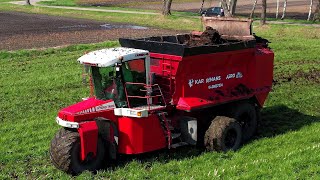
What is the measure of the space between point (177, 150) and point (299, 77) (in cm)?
849

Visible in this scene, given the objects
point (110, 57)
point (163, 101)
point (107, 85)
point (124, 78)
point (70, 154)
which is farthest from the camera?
point (163, 101)

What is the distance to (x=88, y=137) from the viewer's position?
827 cm

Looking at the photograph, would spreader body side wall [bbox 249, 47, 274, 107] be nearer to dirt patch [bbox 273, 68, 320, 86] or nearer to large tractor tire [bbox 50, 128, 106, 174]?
large tractor tire [bbox 50, 128, 106, 174]

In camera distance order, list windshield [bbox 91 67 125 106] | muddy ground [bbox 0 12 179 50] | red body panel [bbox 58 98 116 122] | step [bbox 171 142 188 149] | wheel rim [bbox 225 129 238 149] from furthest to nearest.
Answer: muddy ground [bbox 0 12 179 50]
wheel rim [bbox 225 129 238 149]
step [bbox 171 142 188 149]
windshield [bbox 91 67 125 106]
red body panel [bbox 58 98 116 122]

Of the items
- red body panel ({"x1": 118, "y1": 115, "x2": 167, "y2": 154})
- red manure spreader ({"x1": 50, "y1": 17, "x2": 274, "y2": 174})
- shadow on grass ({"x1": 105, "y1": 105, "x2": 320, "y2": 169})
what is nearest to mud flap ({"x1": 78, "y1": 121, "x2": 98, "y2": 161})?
red manure spreader ({"x1": 50, "y1": 17, "x2": 274, "y2": 174})

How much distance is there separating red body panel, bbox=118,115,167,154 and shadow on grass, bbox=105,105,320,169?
35 cm

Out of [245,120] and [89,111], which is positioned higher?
[89,111]

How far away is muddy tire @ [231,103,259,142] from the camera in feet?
34.2

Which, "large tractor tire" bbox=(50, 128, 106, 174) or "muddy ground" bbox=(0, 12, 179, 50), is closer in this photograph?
"large tractor tire" bbox=(50, 128, 106, 174)

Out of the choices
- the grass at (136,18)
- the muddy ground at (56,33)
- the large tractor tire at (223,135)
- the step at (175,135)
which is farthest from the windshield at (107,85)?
the grass at (136,18)

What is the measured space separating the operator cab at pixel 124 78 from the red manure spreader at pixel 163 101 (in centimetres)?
2

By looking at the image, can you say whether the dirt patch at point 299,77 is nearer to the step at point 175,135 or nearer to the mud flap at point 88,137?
the step at point 175,135

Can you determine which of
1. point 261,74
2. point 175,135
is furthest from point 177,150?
point 261,74

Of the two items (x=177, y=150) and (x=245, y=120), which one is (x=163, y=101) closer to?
(x=177, y=150)
